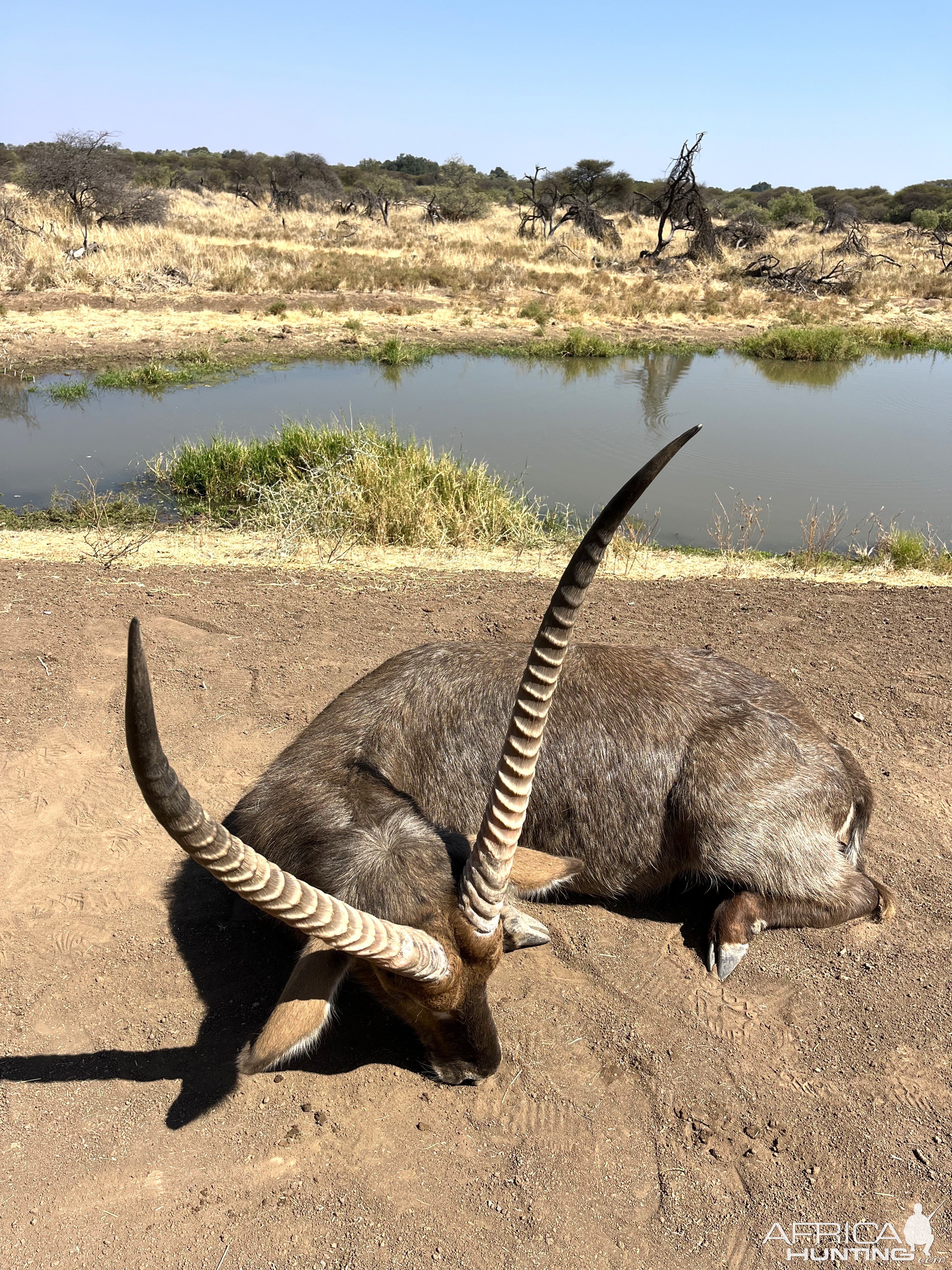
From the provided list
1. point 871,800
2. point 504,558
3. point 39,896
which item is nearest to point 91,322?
point 504,558

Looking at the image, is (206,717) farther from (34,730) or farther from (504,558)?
(504,558)

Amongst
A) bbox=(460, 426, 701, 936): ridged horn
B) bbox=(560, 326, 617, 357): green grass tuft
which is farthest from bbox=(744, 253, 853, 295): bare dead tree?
bbox=(460, 426, 701, 936): ridged horn

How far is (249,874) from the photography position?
2137mm

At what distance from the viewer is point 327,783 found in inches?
143

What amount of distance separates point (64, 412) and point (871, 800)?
16105 mm

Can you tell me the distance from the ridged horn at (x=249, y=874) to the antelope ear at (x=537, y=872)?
705 mm

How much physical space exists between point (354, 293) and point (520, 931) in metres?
27.3

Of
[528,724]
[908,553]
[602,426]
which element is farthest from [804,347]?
[528,724]

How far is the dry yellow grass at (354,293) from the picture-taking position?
2197 centimetres

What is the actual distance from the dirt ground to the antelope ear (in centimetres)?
62

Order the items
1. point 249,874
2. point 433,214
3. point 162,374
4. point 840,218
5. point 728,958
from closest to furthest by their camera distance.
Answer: point 249,874
point 728,958
point 162,374
point 433,214
point 840,218

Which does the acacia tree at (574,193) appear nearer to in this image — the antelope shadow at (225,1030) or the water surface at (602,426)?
the water surface at (602,426)

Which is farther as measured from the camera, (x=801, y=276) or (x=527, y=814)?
(x=801, y=276)

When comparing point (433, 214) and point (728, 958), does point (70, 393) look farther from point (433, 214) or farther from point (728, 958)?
point (433, 214)
